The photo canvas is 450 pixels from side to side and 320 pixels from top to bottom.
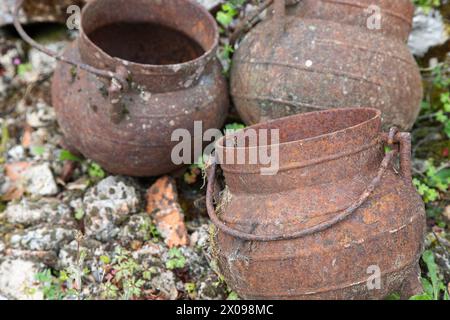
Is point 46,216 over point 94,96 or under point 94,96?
under

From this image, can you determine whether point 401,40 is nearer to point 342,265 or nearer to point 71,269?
point 342,265

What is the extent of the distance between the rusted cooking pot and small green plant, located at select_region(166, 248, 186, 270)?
2.08ft

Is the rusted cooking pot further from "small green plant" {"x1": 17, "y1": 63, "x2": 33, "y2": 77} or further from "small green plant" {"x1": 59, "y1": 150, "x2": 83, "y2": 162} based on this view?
"small green plant" {"x1": 17, "y1": 63, "x2": 33, "y2": 77}

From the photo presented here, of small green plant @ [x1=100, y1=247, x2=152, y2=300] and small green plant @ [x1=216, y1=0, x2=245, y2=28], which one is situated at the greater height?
small green plant @ [x1=216, y1=0, x2=245, y2=28]

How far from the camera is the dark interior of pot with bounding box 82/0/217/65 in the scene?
11.2ft

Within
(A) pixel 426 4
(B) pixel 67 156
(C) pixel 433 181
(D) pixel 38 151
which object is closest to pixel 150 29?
(B) pixel 67 156

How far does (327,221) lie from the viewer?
220cm

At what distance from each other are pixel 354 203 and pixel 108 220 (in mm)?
1578

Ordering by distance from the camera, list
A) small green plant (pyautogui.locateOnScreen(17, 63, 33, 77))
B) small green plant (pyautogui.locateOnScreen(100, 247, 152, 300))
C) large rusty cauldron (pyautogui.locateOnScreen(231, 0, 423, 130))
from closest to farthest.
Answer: small green plant (pyautogui.locateOnScreen(100, 247, 152, 300)) < large rusty cauldron (pyautogui.locateOnScreen(231, 0, 423, 130)) < small green plant (pyautogui.locateOnScreen(17, 63, 33, 77))

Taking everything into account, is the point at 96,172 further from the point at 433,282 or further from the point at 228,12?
the point at 433,282

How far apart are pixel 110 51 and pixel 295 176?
6.50 feet

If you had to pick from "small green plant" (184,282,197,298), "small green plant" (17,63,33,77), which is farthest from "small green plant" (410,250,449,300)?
"small green plant" (17,63,33,77)
